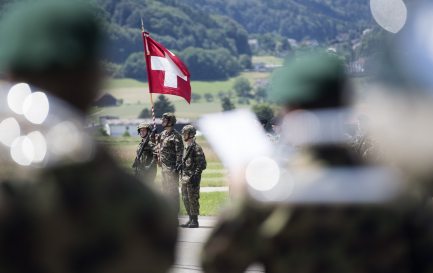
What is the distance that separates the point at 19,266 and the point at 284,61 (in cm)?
153

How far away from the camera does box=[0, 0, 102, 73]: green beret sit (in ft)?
8.45

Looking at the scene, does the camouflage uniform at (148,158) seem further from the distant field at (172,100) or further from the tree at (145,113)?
the tree at (145,113)

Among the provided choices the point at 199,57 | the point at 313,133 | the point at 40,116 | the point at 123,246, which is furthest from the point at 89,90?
the point at 199,57

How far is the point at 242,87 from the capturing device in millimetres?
153625

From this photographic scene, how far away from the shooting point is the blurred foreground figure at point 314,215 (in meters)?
3.37

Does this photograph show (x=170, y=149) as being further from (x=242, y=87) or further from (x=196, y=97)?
(x=242, y=87)

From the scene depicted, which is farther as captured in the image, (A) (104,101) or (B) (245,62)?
(B) (245,62)

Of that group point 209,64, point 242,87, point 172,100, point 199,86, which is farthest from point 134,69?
point 209,64

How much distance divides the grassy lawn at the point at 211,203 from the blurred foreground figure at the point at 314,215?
14.6m

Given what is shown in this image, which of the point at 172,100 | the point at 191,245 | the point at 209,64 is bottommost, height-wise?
the point at 191,245

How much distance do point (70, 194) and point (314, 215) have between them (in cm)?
107

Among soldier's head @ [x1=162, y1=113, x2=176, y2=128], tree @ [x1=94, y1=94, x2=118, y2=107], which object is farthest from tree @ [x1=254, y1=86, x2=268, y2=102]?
soldier's head @ [x1=162, y1=113, x2=176, y2=128]

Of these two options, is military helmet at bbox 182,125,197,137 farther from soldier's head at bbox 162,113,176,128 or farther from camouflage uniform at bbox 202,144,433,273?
camouflage uniform at bbox 202,144,433,273

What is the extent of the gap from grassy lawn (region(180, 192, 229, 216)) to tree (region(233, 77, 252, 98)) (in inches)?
4895
